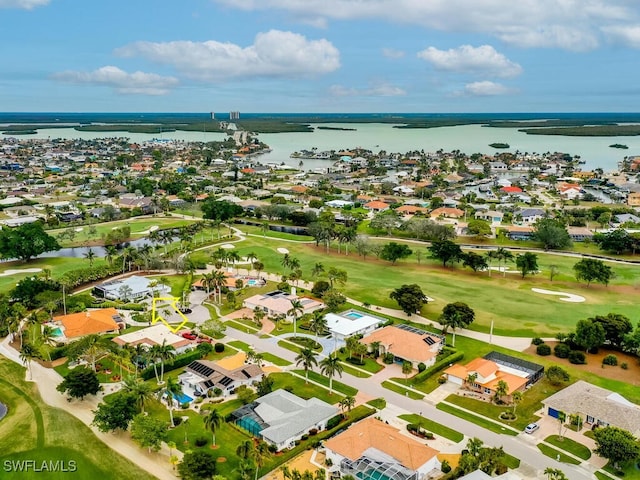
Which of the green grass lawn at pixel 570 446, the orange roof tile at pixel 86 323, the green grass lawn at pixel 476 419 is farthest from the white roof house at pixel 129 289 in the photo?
the green grass lawn at pixel 570 446

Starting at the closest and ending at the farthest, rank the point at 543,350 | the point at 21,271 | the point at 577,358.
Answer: the point at 577,358
the point at 543,350
the point at 21,271

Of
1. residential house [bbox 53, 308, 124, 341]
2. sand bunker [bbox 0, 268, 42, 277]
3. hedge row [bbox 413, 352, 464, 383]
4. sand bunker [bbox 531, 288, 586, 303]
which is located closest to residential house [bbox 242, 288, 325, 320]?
residential house [bbox 53, 308, 124, 341]

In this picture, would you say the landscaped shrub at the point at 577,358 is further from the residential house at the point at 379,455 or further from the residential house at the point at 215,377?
the residential house at the point at 215,377

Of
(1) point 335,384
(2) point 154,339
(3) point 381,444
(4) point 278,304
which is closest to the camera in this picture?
(3) point 381,444

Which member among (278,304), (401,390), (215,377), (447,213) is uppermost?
(447,213)

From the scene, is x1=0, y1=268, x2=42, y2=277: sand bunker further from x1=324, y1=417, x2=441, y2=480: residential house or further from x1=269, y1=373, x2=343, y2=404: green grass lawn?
x1=324, y1=417, x2=441, y2=480: residential house

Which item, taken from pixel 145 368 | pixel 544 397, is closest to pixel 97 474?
pixel 145 368

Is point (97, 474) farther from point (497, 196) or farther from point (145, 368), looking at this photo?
point (497, 196)

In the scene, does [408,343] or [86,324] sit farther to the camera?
[86,324]

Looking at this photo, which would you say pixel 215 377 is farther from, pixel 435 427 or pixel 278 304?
pixel 435 427

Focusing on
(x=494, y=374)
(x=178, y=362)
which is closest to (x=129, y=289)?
(x=178, y=362)
